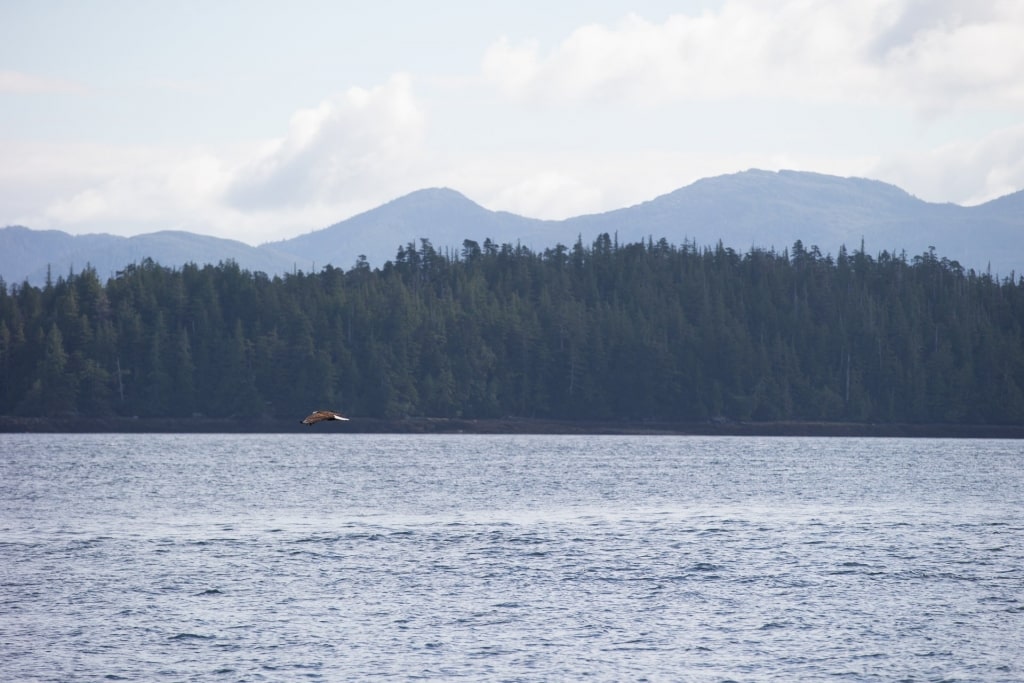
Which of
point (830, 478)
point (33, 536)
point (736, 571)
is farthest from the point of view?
point (830, 478)

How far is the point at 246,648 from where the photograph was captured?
47.4m

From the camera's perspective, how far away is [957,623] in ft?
176

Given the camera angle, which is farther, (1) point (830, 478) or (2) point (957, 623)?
(1) point (830, 478)

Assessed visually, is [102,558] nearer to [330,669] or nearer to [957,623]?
[330,669]

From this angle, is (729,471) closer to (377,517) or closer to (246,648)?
(377,517)

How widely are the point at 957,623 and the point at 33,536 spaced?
50.4m

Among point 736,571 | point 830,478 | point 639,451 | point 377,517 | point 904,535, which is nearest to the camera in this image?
point 736,571

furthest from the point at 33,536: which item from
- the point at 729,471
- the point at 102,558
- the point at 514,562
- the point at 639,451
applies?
the point at 639,451

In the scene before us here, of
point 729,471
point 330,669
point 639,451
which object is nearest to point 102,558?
point 330,669

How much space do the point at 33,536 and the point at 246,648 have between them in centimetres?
3203

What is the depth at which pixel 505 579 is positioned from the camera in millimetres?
62281

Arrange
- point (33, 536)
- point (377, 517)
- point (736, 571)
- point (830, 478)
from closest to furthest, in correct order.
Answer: point (736, 571) < point (33, 536) < point (377, 517) < point (830, 478)

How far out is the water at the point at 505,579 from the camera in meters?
46.4

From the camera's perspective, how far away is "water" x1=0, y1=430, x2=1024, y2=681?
46.4m
